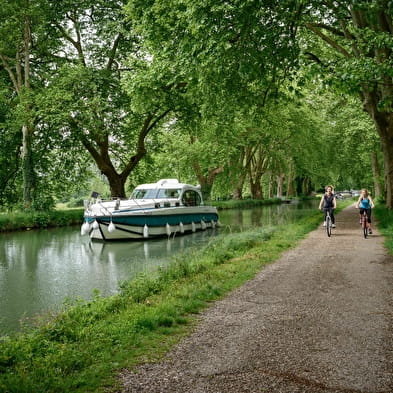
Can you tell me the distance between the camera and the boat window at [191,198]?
2581 cm

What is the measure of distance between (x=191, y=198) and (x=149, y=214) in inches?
179

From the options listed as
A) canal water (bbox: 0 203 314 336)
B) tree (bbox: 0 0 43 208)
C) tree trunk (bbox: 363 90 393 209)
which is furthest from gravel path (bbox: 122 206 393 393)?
tree (bbox: 0 0 43 208)

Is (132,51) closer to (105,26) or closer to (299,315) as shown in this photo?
(105,26)

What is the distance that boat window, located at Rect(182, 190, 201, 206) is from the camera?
25812mm

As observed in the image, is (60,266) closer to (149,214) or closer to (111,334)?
(149,214)

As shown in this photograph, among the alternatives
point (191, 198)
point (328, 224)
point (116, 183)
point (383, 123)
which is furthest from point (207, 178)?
point (328, 224)

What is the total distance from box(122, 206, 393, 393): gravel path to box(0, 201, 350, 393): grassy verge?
0.29m

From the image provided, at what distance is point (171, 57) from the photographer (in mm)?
15375

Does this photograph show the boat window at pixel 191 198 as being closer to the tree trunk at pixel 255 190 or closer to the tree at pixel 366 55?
the tree at pixel 366 55

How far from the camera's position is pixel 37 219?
87.5 feet

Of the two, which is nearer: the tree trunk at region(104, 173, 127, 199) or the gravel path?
the gravel path

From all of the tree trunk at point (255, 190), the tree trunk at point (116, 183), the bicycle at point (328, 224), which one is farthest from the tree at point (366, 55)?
the tree trunk at point (255, 190)

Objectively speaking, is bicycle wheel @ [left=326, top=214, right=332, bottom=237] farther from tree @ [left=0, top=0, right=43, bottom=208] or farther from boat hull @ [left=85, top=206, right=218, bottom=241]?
tree @ [left=0, top=0, right=43, bottom=208]

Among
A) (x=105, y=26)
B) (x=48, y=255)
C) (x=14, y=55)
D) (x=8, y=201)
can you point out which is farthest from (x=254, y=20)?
(x=8, y=201)
